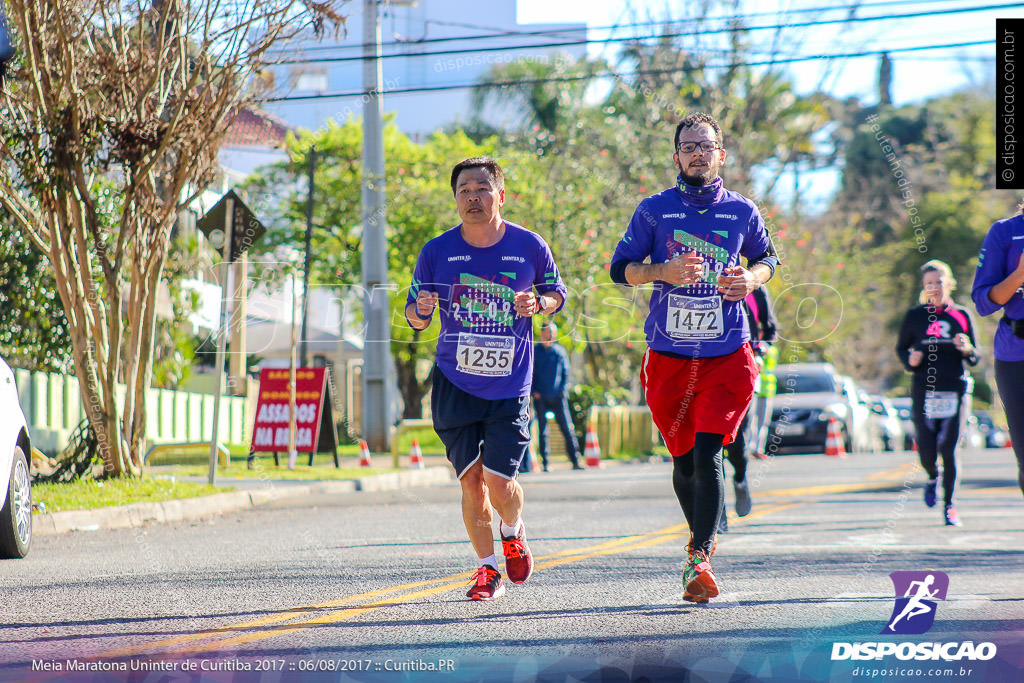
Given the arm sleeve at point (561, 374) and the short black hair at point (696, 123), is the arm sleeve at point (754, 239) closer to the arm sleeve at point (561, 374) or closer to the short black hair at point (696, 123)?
the short black hair at point (696, 123)

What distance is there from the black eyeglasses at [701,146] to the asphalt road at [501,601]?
2.01 m

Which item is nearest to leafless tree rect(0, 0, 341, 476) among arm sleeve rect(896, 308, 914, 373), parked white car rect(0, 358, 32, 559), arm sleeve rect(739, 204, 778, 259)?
parked white car rect(0, 358, 32, 559)

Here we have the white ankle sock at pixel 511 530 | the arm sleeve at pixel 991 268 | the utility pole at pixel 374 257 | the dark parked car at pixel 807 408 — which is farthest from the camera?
the dark parked car at pixel 807 408

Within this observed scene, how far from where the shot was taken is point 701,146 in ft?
20.5

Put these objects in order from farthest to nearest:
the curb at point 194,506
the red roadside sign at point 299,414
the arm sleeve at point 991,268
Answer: the red roadside sign at point 299,414, the curb at point 194,506, the arm sleeve at point 991,268

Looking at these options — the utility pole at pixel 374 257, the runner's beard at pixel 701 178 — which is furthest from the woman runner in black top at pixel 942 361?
the utility pole at pixel 374 257

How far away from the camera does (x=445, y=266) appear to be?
20.3 ft

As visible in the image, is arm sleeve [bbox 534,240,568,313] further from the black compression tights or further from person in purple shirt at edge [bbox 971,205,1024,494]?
person in purple shirt at edge [bbox 971,205,1024,494]

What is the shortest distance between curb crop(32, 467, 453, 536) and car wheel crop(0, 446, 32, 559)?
1912 mm

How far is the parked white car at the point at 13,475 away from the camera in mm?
7734

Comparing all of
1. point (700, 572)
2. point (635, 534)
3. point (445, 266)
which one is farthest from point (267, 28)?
point (700, 572)

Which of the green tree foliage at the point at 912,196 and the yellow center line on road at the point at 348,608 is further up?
the green tree foliage at the point at 912,196

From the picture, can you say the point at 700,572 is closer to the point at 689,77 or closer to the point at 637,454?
the point at 637,454

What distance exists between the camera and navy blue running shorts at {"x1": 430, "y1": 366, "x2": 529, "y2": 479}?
20.2ft
